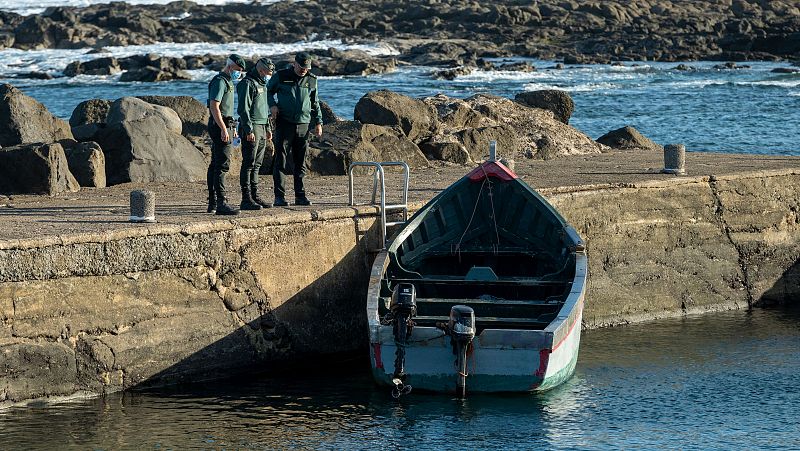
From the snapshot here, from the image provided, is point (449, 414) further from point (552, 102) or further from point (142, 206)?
point (552, 102)

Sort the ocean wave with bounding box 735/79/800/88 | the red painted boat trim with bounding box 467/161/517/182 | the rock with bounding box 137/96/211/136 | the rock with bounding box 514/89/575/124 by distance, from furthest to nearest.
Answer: the ocean wave with bounding box 735/79/800/88
the rock with bounding box 514/89/575/124
the rock with bounding box 137/96/211/136
the red painted boat trim with bounding box 467/161/517/182

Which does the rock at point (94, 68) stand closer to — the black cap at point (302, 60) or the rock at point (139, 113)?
the rock at point (139, 113)

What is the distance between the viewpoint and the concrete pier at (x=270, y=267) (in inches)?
489

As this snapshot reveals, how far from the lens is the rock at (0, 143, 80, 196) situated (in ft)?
53.3

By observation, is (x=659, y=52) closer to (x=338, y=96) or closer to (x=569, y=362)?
(x=338, y=96)

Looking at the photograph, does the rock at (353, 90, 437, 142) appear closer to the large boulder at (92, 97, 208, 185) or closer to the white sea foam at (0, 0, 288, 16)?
the large boulder at (92, 97, 208, 185)

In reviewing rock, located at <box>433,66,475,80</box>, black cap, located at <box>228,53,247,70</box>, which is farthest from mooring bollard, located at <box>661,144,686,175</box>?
rock, located at <box>433,66,475,80</box>

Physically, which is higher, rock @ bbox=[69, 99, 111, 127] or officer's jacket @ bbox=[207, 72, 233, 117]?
officer's jacket @ bbox=[207, 72, 233, 117]

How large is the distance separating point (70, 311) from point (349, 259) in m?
3.27

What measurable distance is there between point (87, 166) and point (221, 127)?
362 cm

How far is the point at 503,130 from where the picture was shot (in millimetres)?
21484

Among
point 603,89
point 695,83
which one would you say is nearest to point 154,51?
point 603,89

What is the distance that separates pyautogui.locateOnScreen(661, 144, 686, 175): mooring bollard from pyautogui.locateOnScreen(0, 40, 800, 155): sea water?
15.6 meters

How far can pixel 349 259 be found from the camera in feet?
48.0
